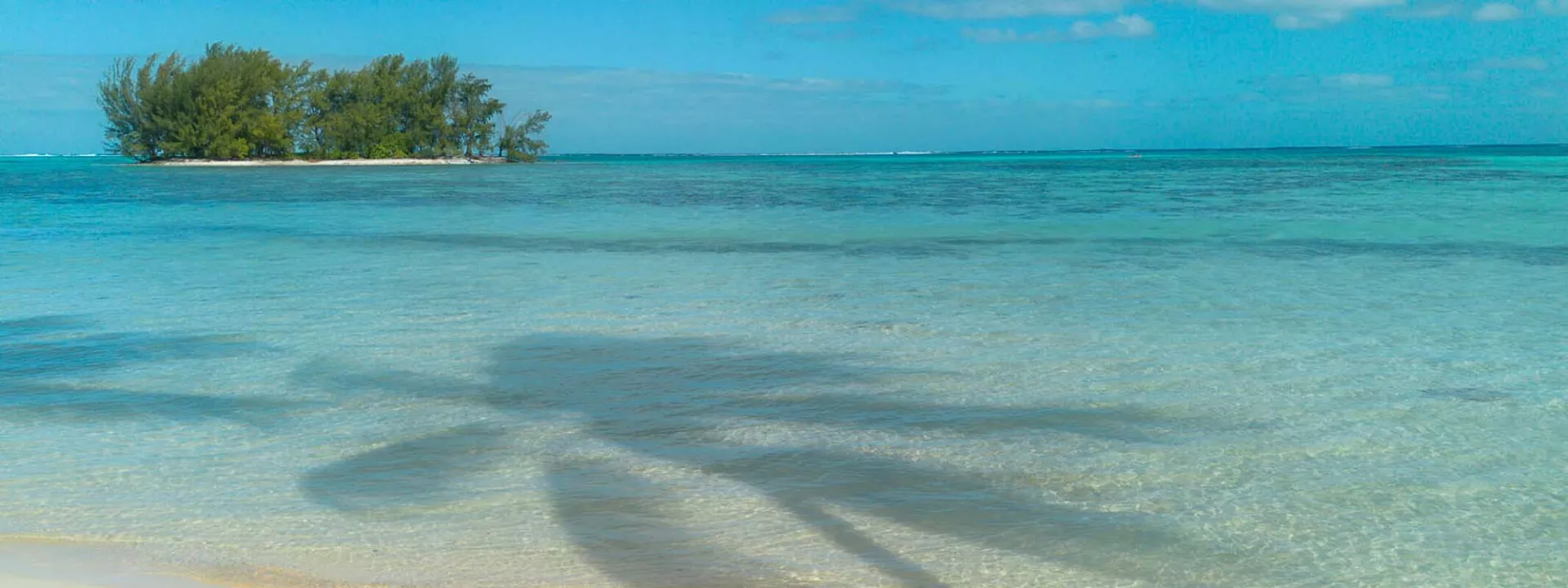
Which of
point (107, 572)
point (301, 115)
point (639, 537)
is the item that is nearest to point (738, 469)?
point (639, 537)

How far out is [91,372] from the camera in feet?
22.9

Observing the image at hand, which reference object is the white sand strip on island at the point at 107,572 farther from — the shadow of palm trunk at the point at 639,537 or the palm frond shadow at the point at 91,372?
the palm frond shadow at the point at 91,372

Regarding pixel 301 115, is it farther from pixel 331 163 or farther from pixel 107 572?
pixel 107 572

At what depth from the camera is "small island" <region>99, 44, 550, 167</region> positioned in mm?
77562

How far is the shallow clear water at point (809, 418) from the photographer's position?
12.9 ft

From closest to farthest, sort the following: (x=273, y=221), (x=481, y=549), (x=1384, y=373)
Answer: (x=481, y=549) < (x=1384, y=373) < (x=273, y=221)

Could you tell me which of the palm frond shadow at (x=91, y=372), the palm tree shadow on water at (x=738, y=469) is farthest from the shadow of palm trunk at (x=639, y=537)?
the palm frond shadow at (x=91, y=372)

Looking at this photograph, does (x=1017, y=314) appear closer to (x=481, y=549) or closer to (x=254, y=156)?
(x=481, y=549)

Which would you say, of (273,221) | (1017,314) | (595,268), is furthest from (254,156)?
(1017,314)

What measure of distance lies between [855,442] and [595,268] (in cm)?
802

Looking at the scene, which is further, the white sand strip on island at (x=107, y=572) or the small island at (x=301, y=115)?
the small island at (x=301, y=115)

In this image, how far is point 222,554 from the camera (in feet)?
12.7

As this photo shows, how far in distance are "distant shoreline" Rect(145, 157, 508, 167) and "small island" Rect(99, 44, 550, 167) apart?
0.44ft

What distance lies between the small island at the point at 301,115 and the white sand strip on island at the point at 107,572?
80.7 m
